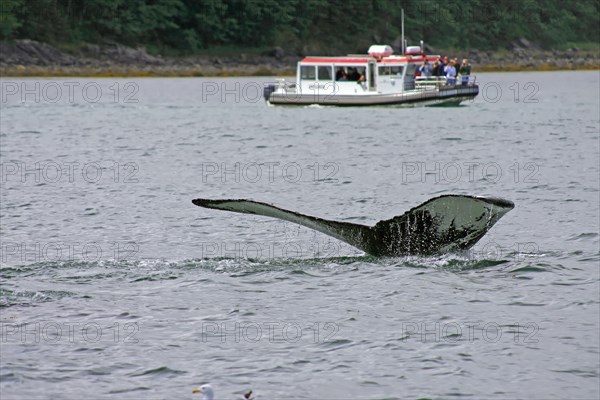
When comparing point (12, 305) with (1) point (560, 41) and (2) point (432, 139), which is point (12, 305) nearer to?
(2) point (432, 139)

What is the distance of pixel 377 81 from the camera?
69.8 meters

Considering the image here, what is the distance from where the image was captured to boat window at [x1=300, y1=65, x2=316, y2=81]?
7040cm

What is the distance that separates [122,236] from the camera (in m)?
25.2

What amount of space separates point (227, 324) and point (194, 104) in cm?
7466

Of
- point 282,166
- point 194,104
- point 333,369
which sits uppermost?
point 194,104

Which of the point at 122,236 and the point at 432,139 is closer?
the point at 122,236

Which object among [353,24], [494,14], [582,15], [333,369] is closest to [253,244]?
[333,369]
